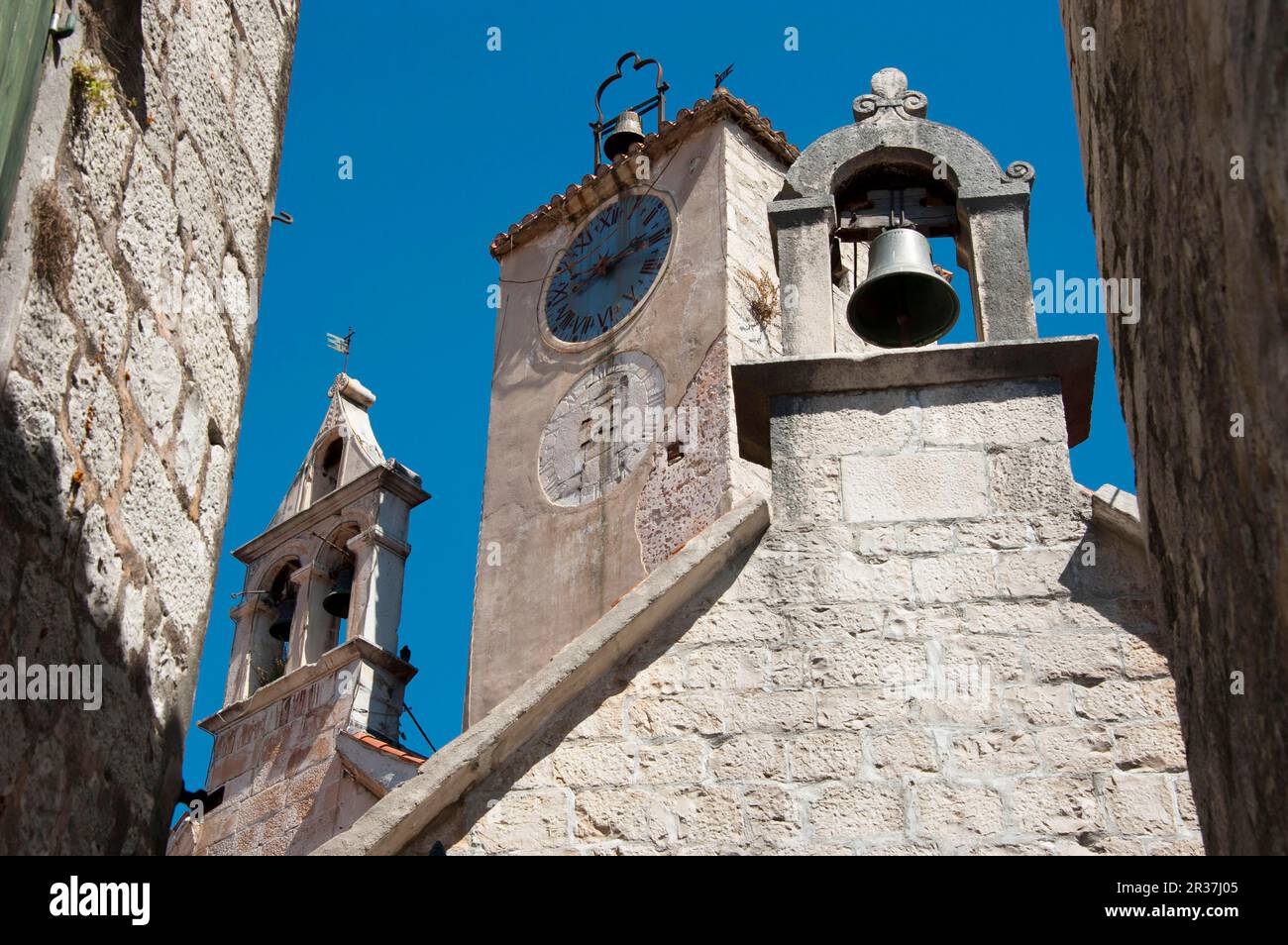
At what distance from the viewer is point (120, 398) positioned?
365cm

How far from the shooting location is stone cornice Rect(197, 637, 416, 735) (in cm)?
1516

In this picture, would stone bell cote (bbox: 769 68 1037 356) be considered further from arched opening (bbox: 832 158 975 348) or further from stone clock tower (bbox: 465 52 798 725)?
stone clock tower (bbox: 465 52 798 725)

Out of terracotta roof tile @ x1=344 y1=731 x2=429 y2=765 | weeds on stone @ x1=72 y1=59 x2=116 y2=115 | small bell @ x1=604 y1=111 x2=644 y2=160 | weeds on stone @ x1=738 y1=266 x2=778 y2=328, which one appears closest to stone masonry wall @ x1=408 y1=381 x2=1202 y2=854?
weeds on stone @ x1=72 y1=59 x2=116 y2=115

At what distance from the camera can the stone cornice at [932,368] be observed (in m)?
5.63

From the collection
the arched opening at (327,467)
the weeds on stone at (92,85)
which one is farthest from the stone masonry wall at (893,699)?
the arched opening at (327,467)

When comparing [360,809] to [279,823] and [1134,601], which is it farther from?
[1134,601]

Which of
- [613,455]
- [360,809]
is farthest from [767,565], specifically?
[613,455]

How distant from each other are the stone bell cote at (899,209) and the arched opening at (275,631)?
35.8 feet

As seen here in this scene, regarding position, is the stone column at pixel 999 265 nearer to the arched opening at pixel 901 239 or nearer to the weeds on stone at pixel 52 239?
the arched opening at pixel 901 239

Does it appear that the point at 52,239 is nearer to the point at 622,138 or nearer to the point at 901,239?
the point at 901,239

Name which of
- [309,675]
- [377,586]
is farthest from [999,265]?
[309,675]

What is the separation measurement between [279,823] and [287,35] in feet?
36.8

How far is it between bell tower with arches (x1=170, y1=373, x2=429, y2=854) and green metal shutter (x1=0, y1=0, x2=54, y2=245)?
10937 millimetres

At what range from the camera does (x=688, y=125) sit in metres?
18.7
